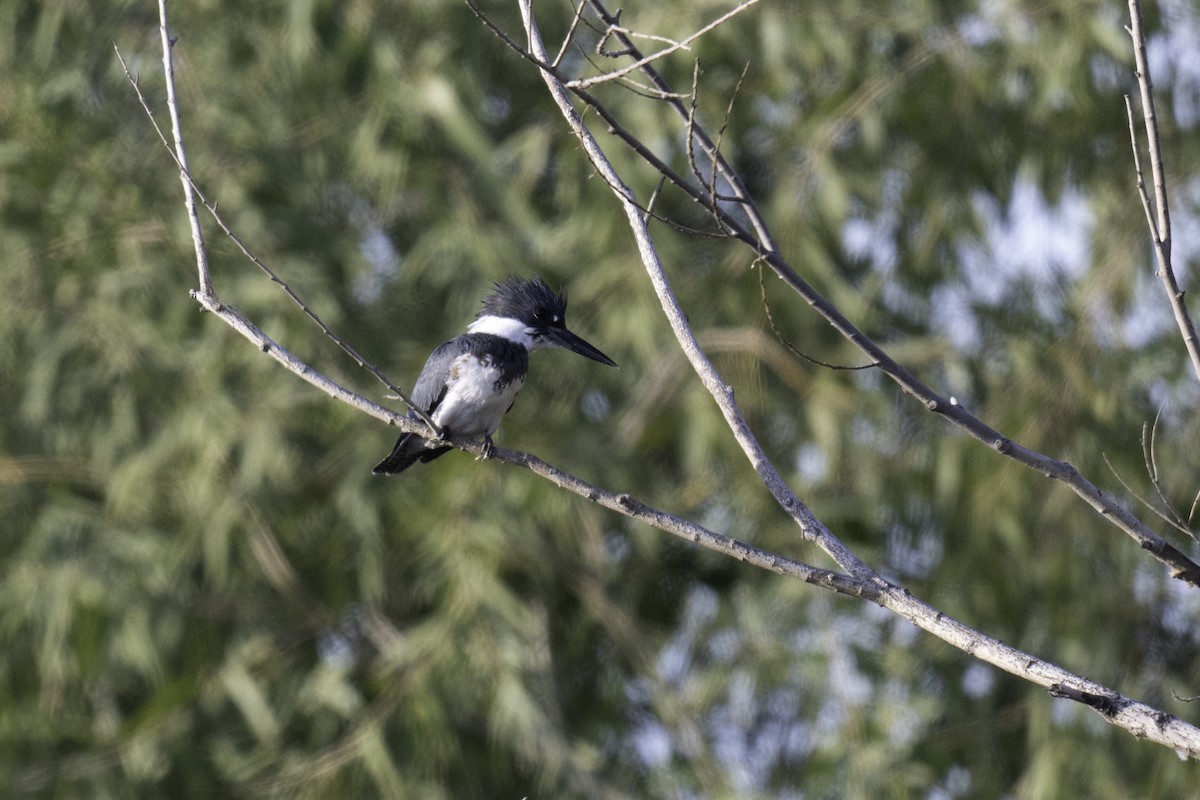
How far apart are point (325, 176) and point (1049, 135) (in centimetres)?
244

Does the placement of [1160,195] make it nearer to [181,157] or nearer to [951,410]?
[951,410]

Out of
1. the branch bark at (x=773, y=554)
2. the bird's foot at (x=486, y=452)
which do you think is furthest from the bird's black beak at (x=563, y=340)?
the branch bark at (x=773, y=554)

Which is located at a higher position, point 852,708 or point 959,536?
point 959,536

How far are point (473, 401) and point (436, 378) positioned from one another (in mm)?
231

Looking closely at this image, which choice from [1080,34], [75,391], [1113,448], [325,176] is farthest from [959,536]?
[75,391]

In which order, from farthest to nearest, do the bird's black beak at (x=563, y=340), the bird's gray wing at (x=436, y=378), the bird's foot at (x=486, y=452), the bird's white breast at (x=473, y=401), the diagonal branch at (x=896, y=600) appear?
the bird's black beak at (x=563, y=340)
the bird's gray wing at (x=436, y=378)
the bird's white breast at (x=473, y=401)
the bird's foot at (x=486, y=452)
the diagonal branch at (x=896, y=600)

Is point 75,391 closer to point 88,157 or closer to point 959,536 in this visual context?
point 88,157

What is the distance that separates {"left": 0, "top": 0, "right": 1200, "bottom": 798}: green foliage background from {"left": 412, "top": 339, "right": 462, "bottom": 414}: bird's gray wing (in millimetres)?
1185

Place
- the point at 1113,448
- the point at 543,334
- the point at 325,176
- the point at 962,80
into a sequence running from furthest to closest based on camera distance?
the point at 325,176, the point at 962,80, the point at 1113,448, the point at 543,334

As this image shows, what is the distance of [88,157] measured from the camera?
5.30m

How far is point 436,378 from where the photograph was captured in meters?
3.32

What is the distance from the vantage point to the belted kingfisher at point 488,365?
3.13 meters

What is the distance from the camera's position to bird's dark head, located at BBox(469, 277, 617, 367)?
3.42 metres

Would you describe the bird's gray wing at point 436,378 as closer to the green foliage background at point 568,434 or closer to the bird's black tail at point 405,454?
the bird's black tail at point 405,454
